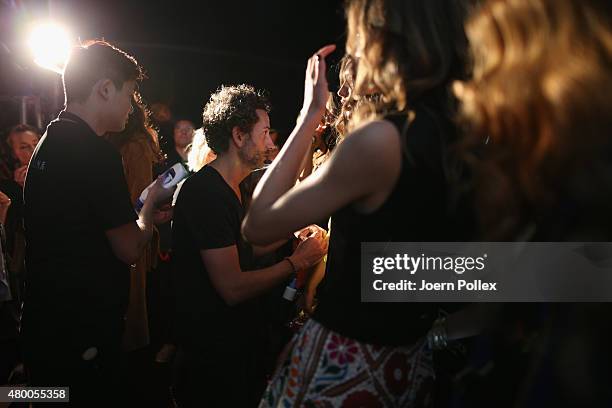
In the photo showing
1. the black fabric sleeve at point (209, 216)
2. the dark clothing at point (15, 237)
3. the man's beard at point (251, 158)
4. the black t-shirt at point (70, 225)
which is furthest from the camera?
the dark clothing at point (15, 237)

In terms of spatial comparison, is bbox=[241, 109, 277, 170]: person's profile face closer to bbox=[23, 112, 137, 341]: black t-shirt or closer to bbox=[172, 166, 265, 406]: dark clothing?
bbox=[172, 166, 265, 406]: dark clothing

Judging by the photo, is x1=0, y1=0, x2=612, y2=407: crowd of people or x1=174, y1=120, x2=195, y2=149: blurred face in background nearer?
x1=0, y1=0, x2=612, y2=407: crowd of people

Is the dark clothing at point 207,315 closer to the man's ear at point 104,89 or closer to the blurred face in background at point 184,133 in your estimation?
the man's ear at point 104,89

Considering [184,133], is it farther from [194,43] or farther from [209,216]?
[209,216]

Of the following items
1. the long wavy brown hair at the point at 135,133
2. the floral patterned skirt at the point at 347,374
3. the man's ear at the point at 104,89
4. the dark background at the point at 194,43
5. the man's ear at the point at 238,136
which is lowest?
the floral patterned skirt at the point at 347,374

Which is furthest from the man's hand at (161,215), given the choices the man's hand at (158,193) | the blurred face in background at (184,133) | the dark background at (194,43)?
the dark background at (194,43)

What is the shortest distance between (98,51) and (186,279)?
3.25 feet

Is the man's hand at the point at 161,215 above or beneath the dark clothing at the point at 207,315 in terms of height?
above

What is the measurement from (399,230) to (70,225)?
4.46 ft

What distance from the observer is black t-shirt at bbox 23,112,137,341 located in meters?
2.07

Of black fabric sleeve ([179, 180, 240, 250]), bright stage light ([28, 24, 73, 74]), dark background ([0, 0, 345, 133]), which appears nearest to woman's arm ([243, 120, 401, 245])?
black fabric sleeve ([179, 180, 240, 250])

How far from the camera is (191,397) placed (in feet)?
7.38

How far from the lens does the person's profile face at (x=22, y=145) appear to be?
14.8 feet

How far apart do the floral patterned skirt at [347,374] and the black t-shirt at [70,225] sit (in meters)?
1.08
